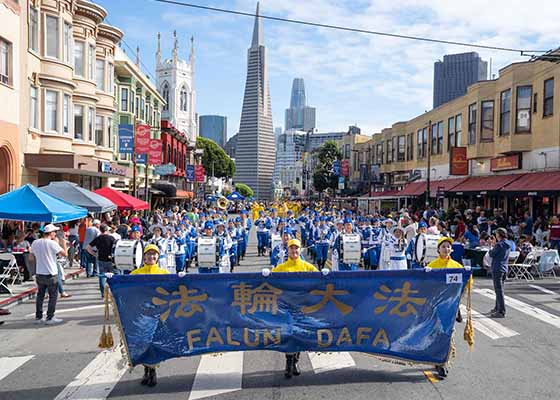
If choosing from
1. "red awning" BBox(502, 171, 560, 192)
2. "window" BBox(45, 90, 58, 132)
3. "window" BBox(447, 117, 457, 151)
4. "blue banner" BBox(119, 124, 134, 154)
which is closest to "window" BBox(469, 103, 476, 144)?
"window" BBox(447, 117, 457, 151)

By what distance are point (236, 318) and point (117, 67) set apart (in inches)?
1288

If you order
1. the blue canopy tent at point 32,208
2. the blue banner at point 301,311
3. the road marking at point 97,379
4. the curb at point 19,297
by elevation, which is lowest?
the curb at point 19,297

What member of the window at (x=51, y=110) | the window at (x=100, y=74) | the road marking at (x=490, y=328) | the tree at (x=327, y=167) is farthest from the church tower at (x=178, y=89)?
the road marking at (x=490, y=328)

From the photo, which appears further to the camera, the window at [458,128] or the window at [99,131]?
the window at [458,128]

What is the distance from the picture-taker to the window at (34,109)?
Result: 2200 cm

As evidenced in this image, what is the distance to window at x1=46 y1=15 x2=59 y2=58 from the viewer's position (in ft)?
75.6

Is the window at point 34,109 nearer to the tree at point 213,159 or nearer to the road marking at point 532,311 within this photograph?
the road marking at point 532,311

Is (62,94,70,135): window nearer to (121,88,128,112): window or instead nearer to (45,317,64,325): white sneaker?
(121,88,128,112): window

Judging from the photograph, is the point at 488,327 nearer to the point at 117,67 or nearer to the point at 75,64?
the point at 75,64

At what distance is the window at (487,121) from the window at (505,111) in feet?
5.32

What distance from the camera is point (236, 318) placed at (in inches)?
245

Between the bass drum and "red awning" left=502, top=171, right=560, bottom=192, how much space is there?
36.4 feet

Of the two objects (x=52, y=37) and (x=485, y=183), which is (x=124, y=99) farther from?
(x=485, y=183)

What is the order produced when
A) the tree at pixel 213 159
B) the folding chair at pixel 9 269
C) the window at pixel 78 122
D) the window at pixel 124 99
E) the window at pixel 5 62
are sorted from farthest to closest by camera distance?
the tree at pixel 213 159, the window at pixel 124 99, the window at pixel 78 122, the window at pixel 5 62, the folding chair at pixel 9 269
